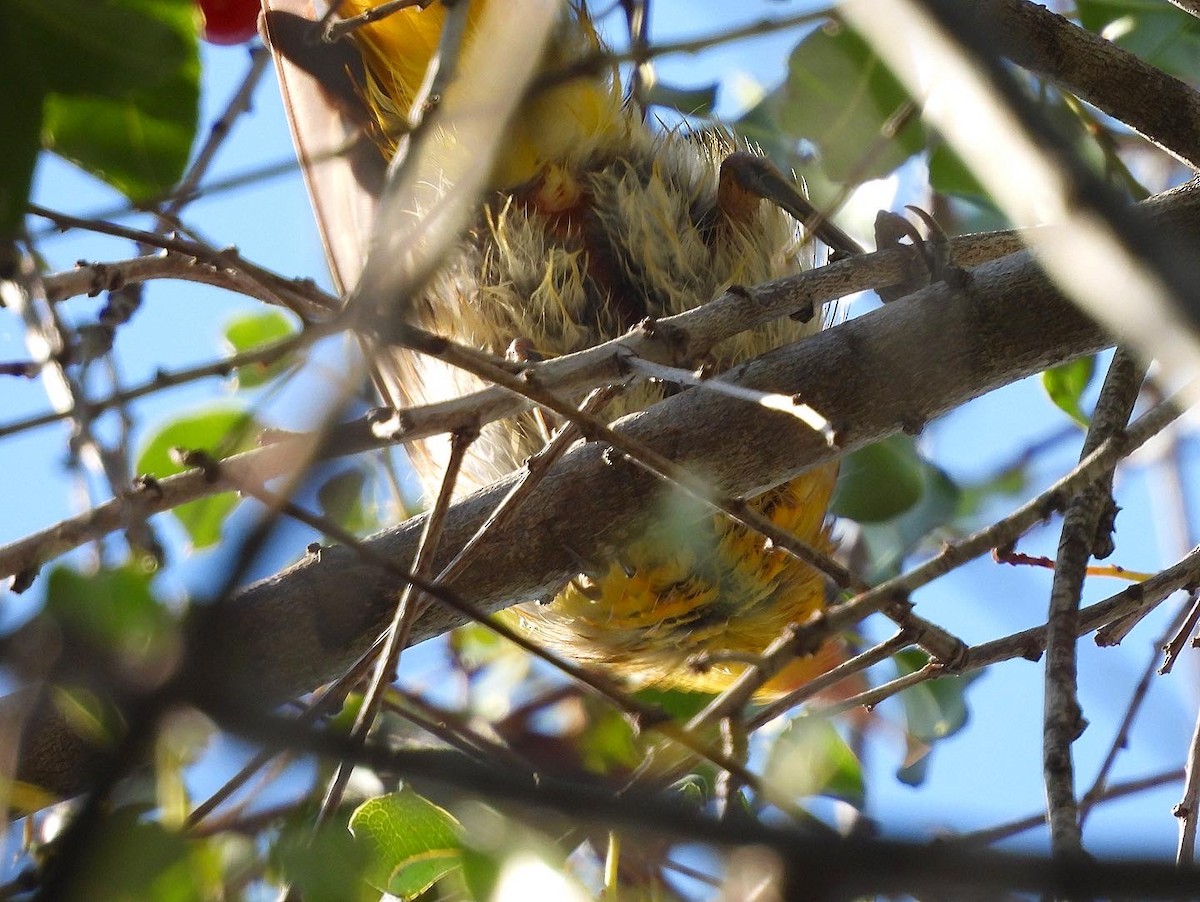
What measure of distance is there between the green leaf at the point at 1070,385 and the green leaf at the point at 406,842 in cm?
141

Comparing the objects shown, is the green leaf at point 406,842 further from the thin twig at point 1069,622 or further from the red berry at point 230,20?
the red berry at point 230,20

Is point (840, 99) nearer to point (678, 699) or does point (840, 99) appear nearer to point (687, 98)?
point (687, 98)

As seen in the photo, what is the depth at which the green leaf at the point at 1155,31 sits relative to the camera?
217cm

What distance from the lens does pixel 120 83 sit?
1114 millimetres

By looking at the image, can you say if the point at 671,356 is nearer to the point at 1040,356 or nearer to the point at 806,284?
the point at 806,284

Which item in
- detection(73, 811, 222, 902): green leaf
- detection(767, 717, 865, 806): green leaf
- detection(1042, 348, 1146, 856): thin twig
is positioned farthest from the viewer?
detection(767, 717, 865, 806): green leaf

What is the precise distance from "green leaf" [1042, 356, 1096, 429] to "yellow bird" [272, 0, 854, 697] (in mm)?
430

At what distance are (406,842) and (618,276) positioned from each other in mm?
1280

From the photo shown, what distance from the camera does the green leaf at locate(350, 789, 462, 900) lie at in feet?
4.30

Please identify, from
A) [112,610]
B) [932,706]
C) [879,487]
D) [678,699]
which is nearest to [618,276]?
[879,487]

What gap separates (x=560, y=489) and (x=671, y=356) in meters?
0.29

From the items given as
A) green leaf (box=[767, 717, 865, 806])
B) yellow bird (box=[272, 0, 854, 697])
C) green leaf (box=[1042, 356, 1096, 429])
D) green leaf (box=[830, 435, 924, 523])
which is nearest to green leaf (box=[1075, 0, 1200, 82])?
green leaf (box=[1042, 356, 1096, 429])

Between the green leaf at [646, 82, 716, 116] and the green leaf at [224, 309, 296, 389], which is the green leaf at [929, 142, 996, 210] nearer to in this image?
the green leaf at [646, 82, 716, 116]

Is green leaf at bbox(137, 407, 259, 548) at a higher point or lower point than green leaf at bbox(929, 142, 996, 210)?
lower
